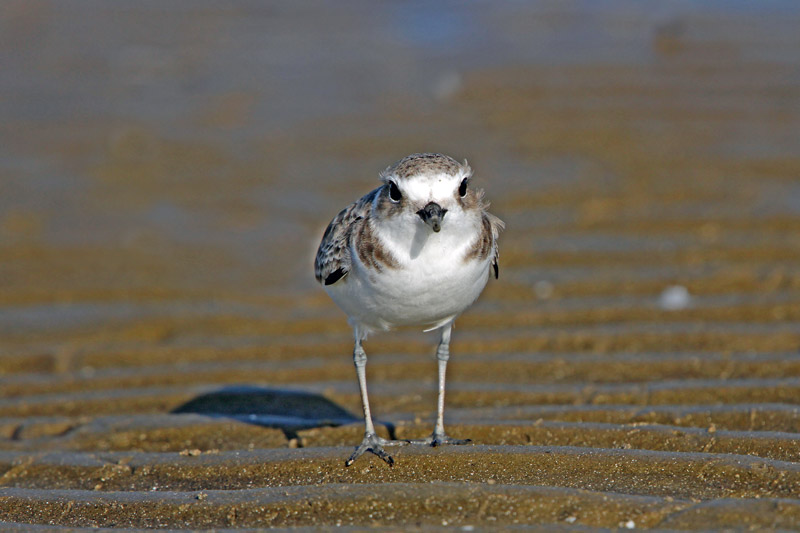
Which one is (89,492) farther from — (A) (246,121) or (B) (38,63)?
(B) (38,63)

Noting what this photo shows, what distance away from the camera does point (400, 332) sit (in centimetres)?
828

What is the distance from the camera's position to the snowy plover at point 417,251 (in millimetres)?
5223

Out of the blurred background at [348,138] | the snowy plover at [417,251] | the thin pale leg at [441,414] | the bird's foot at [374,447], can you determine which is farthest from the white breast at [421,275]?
the blurred background at [348,138]

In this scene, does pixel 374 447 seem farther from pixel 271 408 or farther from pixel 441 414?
pixel 271 408

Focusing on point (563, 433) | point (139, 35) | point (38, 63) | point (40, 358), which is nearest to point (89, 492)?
point (563, 433)

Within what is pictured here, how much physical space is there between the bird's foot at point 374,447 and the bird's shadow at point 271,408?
0.87 metres

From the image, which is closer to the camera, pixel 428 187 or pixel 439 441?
pixel 428 187

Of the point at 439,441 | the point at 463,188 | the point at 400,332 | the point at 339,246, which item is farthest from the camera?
the point at 400,332

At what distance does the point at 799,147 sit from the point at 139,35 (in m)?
10.9

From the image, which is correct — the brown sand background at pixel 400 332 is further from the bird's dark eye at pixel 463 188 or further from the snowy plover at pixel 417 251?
the bird's dark eye at pixel 463 188

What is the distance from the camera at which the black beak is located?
16.3 feet

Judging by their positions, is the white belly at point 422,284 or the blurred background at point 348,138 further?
the blurred background at point 348,138

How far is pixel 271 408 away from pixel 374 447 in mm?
1698

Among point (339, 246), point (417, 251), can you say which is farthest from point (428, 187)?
point (339, 246)
